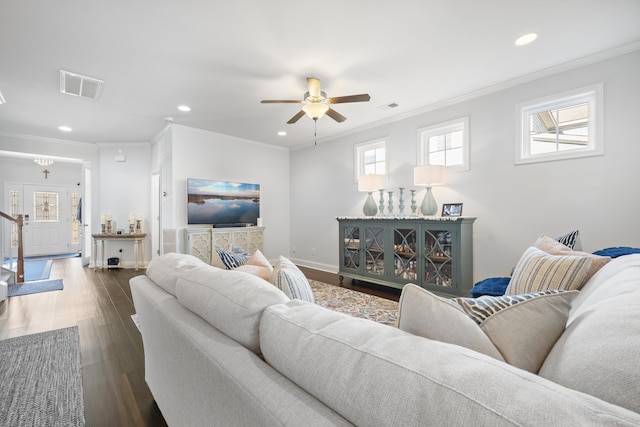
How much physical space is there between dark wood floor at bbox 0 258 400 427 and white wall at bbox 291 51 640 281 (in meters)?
1.55

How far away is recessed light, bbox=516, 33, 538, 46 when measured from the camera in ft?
8.02

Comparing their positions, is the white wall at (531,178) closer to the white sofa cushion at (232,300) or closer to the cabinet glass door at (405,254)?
the cabinet glass door at (405,254)

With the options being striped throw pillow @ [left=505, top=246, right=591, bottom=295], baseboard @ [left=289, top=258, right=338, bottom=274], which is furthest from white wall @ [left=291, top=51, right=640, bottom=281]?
striped throw pillow @ [left=505, top=246, right=591, bottom=295]

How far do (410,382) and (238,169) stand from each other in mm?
5434

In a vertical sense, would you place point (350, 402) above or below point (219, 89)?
below

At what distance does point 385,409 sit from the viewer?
496mm

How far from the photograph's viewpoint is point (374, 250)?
13.6 feet

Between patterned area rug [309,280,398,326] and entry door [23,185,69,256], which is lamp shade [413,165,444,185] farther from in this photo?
entry door [23,185,69,256]

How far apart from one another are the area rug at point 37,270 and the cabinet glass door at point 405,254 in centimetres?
573

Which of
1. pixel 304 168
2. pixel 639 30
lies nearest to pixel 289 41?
pixel 639 30

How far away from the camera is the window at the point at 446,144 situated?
3731 millimetres

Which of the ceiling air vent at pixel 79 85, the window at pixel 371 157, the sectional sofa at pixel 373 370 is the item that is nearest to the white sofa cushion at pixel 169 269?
the sectional sofa at pixel 373 370

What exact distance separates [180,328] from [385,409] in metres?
0.86

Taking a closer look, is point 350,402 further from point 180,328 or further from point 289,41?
point 289,41
